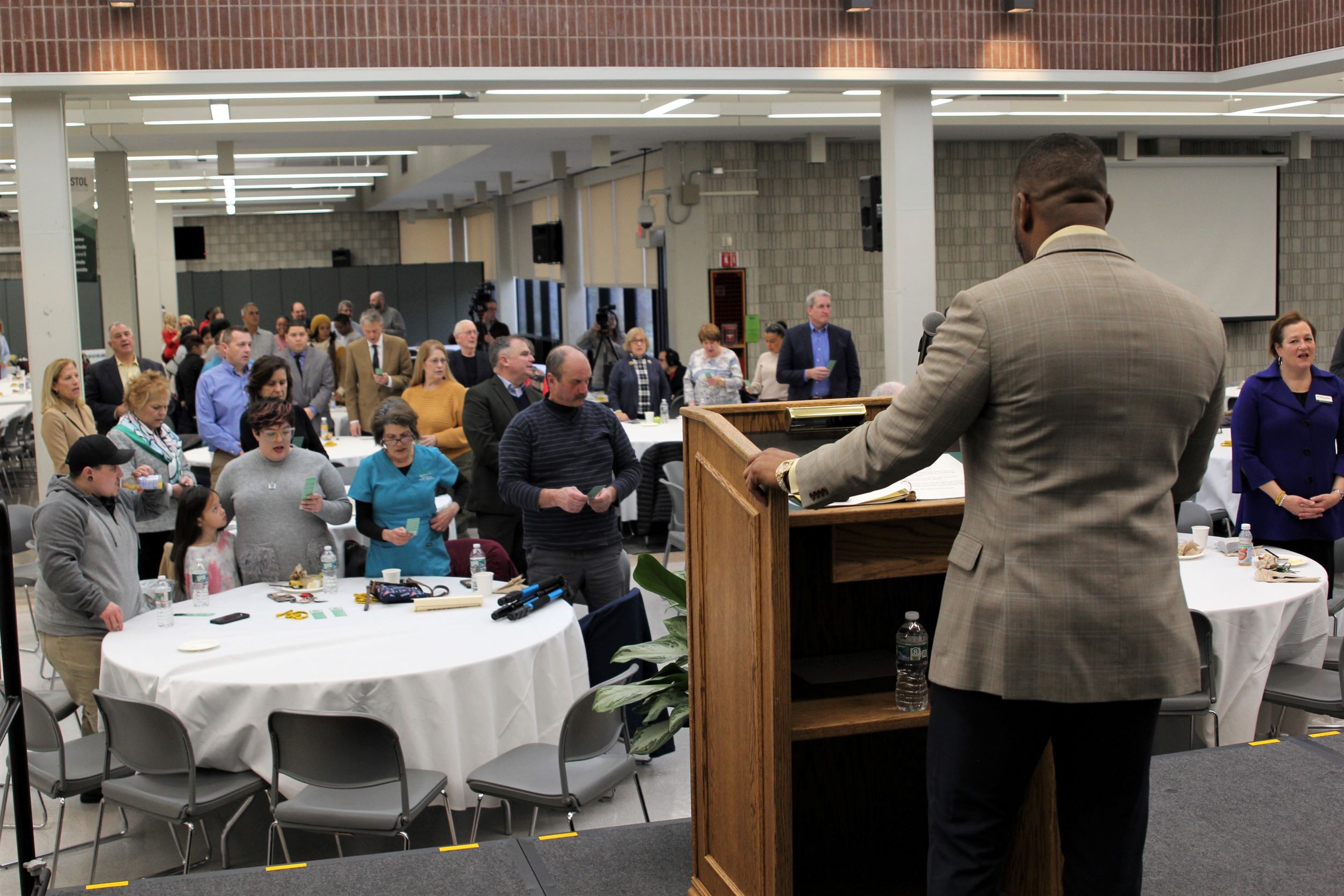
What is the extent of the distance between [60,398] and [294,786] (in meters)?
4.01

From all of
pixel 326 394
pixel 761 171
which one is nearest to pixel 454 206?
pixel 761 171

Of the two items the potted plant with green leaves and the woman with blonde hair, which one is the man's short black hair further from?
the woman with blonde hair

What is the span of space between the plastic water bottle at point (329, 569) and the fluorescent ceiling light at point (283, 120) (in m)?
6.91

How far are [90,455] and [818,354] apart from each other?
19.6 ft

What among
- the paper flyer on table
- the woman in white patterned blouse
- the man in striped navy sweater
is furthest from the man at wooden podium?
the woman in white patterned blouse

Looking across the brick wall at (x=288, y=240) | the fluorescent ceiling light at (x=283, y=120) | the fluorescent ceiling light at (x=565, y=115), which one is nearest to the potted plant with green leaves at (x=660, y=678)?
the fluorescent ceiling light at (x=565, y=115)

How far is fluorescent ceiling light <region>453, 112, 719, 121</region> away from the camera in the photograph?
1130 centimetres

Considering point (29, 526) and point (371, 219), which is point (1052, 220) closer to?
point (29, 526)

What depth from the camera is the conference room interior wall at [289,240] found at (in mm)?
29172

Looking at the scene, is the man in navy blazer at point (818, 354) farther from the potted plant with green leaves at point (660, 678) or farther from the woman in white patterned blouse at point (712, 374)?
the potted plant with green leaves at point (660, 678)

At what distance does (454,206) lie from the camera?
25312 mm

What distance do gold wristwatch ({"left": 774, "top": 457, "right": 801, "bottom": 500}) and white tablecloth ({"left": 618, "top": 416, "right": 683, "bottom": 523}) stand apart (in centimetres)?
622

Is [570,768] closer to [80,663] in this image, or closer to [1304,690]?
[80,663]

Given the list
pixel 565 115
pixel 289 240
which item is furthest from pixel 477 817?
pixel 289 240
